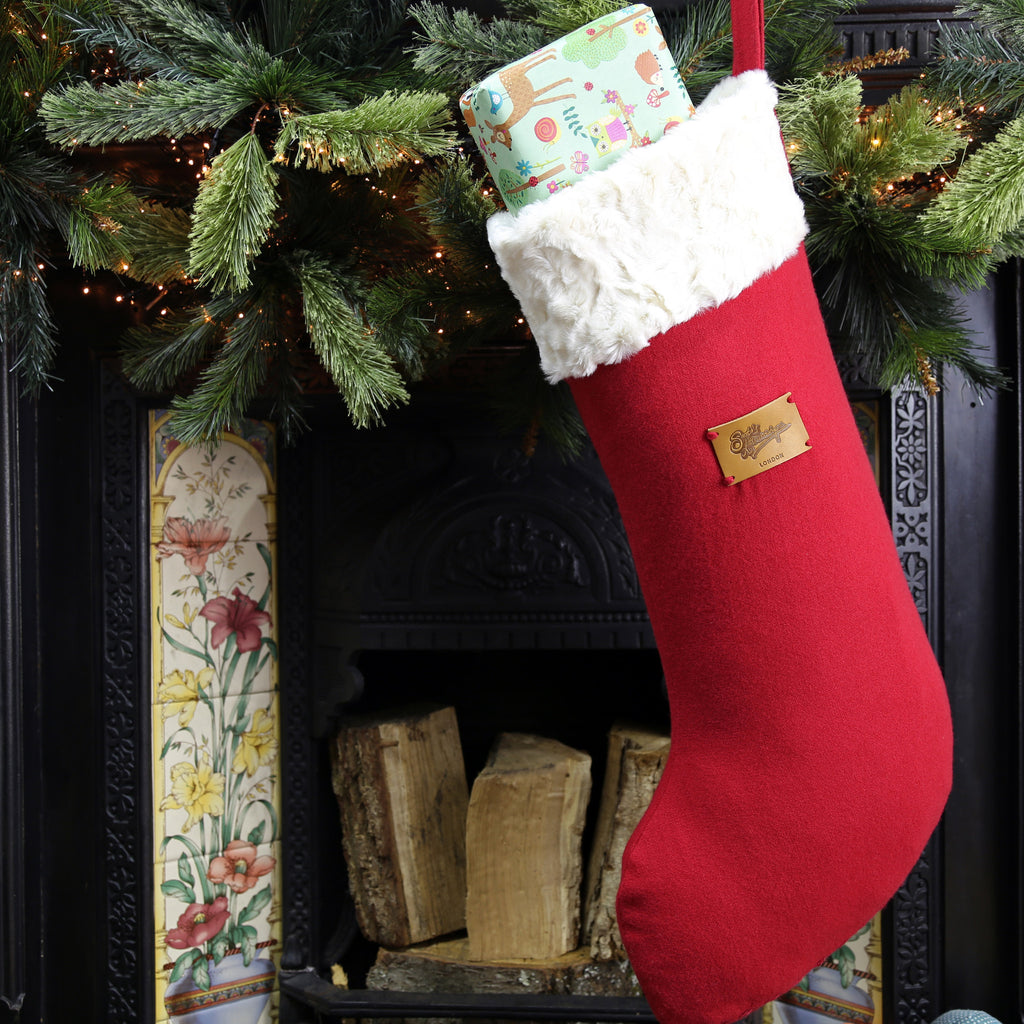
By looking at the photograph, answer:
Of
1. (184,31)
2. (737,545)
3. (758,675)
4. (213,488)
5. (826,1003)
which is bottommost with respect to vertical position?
(826,1003)

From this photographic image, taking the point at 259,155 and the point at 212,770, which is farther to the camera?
the point at 212,770

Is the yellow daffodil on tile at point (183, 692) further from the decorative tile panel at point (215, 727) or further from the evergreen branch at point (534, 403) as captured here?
the evergreen branch at point (534, 403)

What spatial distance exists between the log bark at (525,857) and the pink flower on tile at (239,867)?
0.30 meters

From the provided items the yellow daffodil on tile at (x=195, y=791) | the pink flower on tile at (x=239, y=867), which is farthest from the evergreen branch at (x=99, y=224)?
the pink flower on tile at (x=239, y=867)

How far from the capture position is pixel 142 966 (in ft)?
3.62

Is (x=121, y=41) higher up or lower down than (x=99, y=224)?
higher up

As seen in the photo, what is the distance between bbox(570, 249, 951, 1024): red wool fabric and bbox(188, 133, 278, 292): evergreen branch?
0.28 meters

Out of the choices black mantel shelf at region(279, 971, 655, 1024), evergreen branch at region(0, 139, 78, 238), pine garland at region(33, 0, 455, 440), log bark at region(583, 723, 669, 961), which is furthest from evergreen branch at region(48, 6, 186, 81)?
black mantel shelf at region(279, 971, 655, 1024)

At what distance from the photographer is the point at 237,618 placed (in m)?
1.16

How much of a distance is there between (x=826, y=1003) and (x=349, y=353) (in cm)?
106

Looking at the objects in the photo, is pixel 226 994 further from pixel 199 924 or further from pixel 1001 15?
pixel 1001 15

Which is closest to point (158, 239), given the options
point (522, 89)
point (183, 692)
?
point (522, 89)

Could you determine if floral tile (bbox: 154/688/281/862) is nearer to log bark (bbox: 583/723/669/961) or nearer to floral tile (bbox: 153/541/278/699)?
floral tile (bbox: 153/541/278/699)

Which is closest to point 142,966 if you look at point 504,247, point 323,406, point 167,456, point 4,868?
point 4,868
